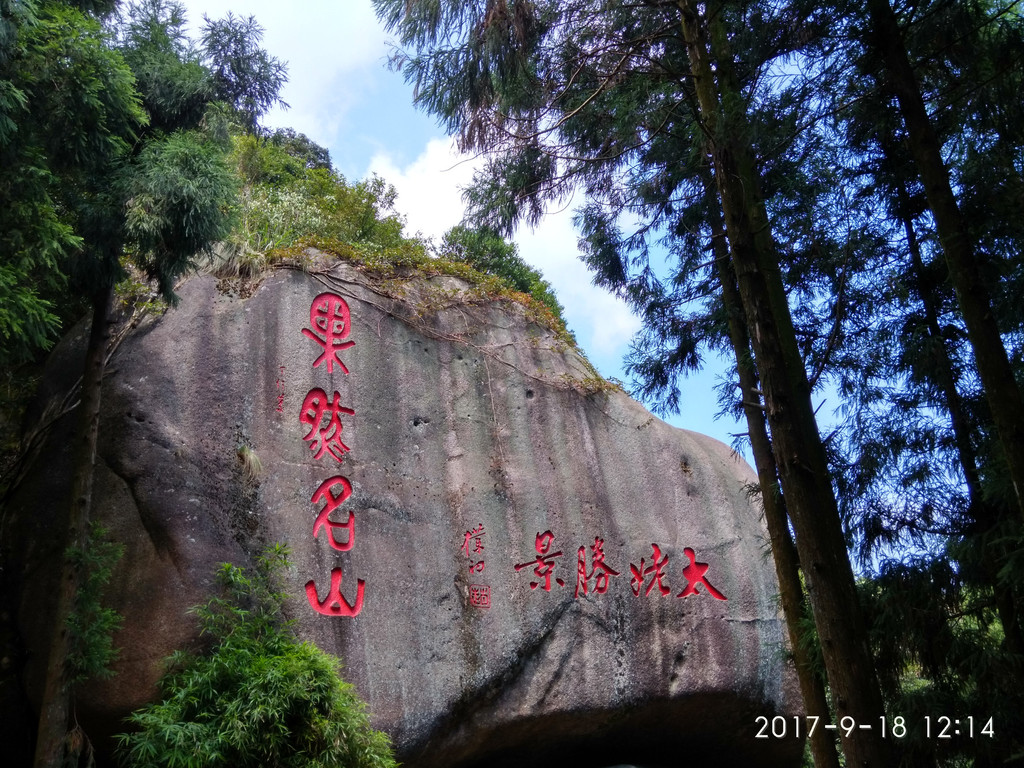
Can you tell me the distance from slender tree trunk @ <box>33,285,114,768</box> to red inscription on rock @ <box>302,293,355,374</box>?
136 cm

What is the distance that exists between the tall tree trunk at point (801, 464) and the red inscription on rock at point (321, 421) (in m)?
2.76

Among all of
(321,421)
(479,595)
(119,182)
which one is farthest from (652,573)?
(119,182)

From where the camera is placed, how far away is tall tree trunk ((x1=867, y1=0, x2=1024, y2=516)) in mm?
3148

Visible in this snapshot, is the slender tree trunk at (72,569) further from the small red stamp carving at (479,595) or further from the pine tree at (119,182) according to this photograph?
the small red stamp carving at (479,595)

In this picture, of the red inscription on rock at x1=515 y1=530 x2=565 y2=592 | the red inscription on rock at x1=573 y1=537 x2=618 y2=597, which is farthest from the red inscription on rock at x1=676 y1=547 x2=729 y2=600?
the red inscription on rock at x1=515 y1=530 x2=565 y2=592

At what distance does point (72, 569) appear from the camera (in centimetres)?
388

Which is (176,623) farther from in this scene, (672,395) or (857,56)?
(857,56)

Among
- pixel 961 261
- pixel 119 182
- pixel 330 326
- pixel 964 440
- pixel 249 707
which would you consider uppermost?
pixel 119 182

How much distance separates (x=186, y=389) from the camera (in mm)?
4949

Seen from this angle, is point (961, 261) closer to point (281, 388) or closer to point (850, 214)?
point (850, 214)

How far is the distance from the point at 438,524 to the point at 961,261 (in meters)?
3.38

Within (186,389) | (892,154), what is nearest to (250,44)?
(186,389)

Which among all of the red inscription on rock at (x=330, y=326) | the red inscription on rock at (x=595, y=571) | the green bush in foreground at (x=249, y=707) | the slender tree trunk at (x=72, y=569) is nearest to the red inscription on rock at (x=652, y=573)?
the red inscription on rock at (x=595, y=571)

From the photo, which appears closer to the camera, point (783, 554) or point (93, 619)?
point (93, 619)
